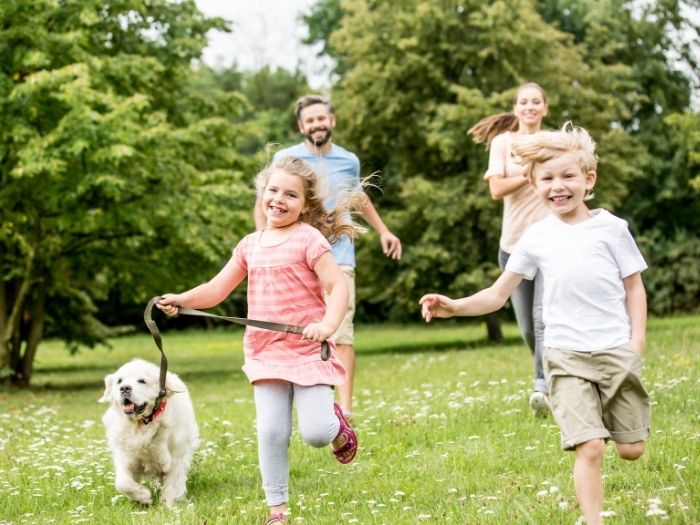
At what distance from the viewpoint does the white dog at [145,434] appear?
6152 millimetres

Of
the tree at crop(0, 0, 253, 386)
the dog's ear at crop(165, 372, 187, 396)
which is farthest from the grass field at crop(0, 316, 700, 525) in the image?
the tree at crop(0, 0, 253, 386)

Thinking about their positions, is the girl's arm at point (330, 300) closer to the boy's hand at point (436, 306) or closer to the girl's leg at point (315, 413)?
the girl's leg at point (315, 413)

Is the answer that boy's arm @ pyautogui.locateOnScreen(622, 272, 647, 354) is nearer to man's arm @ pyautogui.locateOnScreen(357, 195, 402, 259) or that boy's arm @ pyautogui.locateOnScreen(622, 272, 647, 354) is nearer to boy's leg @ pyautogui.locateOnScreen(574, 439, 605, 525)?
boy's leg @ pyautogui.locateOnScreen(574, 439, 605, 525)

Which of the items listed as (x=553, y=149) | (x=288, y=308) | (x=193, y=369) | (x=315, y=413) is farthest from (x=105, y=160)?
(x=553, y=149)

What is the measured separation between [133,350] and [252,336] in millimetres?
29722

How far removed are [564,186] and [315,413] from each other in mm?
1759

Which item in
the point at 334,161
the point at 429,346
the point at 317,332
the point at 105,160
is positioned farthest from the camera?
the point at 429,346

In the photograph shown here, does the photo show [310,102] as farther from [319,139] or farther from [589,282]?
[589,282]

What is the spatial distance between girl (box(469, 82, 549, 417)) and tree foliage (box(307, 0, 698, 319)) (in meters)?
15.8

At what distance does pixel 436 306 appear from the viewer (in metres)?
4.60

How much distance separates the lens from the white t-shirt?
4453mm

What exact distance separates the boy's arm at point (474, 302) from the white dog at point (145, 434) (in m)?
2.32

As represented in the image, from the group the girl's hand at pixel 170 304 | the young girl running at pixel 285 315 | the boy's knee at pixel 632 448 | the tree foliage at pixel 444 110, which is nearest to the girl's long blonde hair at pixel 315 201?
the young girl running at pixel 285 315

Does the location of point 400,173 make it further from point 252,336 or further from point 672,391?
point 252,336
